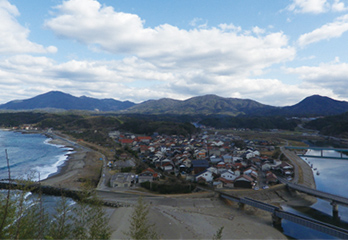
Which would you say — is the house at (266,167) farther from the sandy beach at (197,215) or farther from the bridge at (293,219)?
the bridge at (293,219)

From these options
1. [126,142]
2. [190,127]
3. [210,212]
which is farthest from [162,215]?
[190,127]

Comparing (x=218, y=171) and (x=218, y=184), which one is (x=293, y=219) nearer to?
(x=218, y=184)

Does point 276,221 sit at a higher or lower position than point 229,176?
lower

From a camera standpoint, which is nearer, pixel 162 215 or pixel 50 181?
pixel 162 215

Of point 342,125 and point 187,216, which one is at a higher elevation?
point 342,125

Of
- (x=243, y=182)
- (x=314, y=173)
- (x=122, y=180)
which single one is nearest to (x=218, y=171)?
(x=243, y=182)

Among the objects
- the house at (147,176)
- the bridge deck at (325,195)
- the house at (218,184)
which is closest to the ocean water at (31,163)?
the house at (147,176)

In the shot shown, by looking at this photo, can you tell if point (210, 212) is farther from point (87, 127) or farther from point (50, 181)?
point (87, 127)
